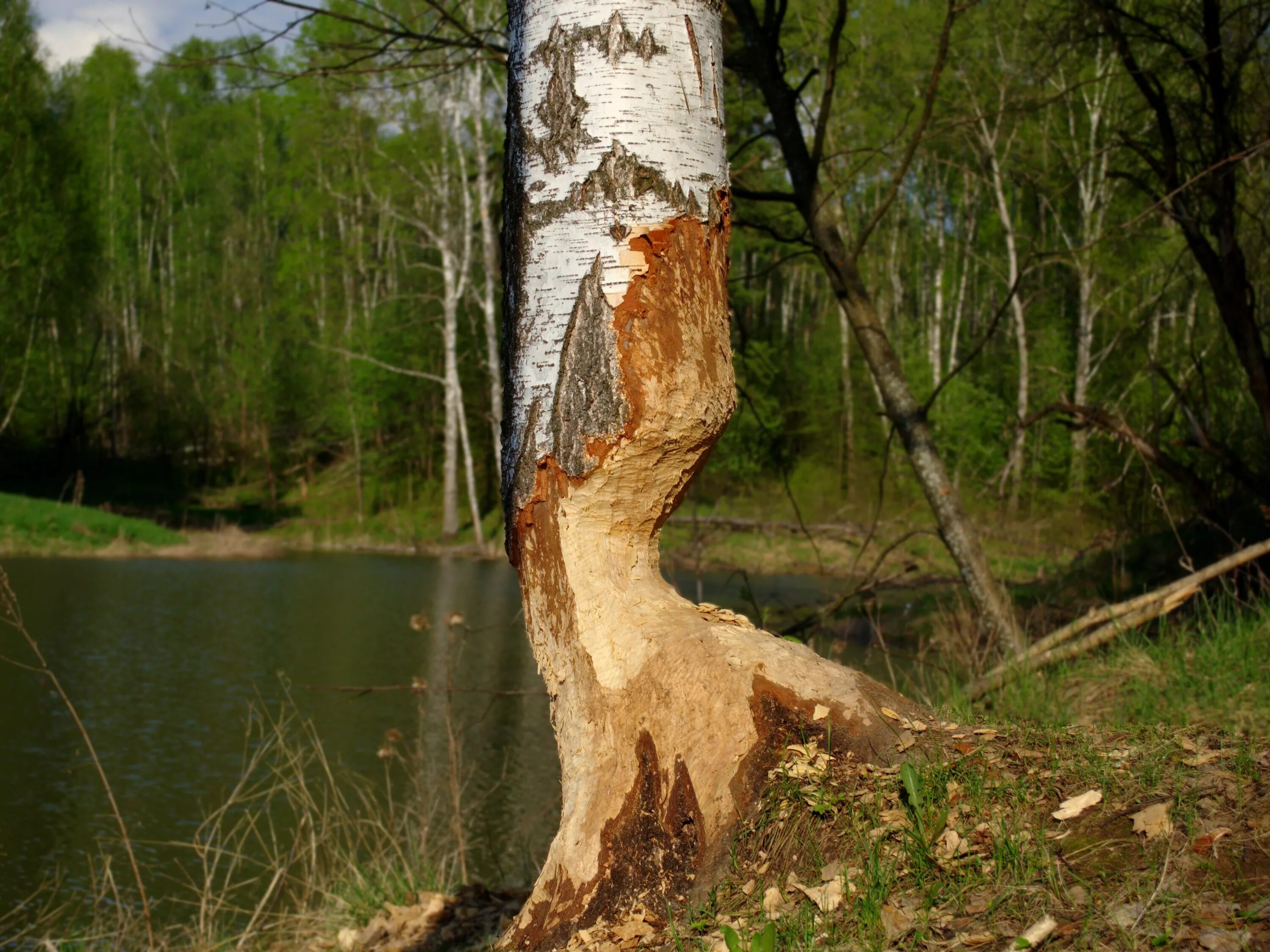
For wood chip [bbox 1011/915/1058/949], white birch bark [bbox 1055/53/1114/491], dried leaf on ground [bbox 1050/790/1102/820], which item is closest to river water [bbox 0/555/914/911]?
dried leaf on ground [bbox 1050/790/1102/820]

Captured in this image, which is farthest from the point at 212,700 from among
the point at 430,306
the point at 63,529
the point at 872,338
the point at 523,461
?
the point at 430,306

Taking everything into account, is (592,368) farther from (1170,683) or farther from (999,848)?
(1170,683)

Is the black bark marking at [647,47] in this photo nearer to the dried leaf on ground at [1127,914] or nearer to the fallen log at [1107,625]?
the dried leaf on ground at [1127,914]

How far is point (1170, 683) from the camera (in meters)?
3.86

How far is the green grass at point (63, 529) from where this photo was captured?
18.0m

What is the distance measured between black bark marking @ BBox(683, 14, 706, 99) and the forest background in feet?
32.4

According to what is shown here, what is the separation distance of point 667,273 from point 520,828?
4.35m

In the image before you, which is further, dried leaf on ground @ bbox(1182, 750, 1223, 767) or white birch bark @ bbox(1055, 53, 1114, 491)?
white birch bark @ bbox(1055, 53, 1114, 491)

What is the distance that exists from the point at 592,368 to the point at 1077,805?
3.97ft

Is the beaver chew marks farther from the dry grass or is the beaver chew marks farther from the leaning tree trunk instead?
the dry grass

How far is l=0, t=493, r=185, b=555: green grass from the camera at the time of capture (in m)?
18.0

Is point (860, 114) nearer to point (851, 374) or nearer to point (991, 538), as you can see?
point (851, 374)

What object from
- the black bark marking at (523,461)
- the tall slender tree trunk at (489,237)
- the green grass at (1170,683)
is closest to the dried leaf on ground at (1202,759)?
the green grass at (1170,683)

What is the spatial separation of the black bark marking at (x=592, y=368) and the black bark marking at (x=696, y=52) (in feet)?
1.47
